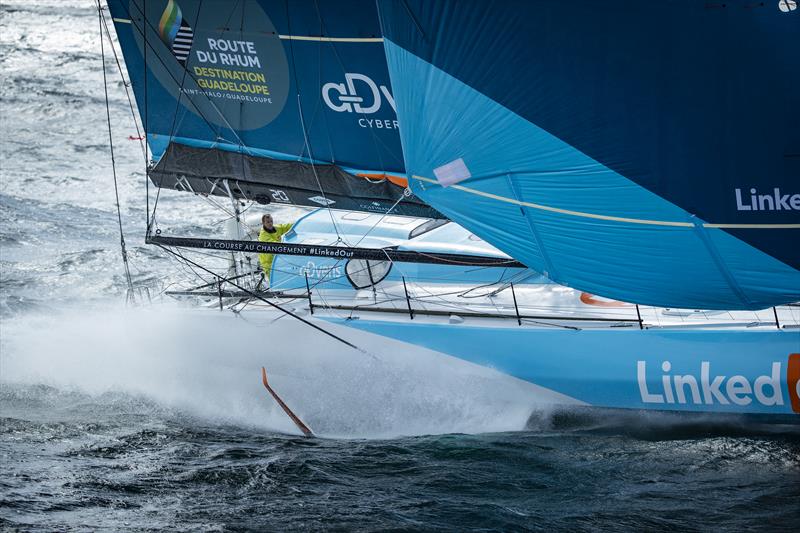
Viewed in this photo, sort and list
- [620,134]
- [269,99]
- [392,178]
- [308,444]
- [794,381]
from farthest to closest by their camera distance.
Result: [269,99] → [392,178] → [308,444] → [794,381] → [620,134]

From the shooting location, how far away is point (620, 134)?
333 inches

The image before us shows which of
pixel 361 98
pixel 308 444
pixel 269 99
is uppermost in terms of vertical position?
pixel 269 99

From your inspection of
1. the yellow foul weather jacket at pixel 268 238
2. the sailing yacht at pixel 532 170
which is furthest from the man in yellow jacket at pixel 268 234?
the sailing yacht at pixel 532 170

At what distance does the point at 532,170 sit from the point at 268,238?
163 inches

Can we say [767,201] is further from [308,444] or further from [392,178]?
[308,444]

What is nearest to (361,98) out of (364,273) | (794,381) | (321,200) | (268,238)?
(321,200)

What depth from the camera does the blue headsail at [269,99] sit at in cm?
1116

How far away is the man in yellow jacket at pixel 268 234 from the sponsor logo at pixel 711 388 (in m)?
4.40

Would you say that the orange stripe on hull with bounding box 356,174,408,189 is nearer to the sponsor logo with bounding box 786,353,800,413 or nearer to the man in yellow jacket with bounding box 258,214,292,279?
the man in yellow jacket with bounding box 258,214,292,279

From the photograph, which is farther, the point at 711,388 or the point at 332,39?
the point at 332,39

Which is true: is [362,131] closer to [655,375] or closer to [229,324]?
[229,324]

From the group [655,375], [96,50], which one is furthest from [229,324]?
[96,50]

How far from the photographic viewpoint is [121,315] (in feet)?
39.3

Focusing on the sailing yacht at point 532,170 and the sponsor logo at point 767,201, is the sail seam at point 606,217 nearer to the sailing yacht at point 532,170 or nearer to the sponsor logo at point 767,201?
the sailing yacht at point 532,170
